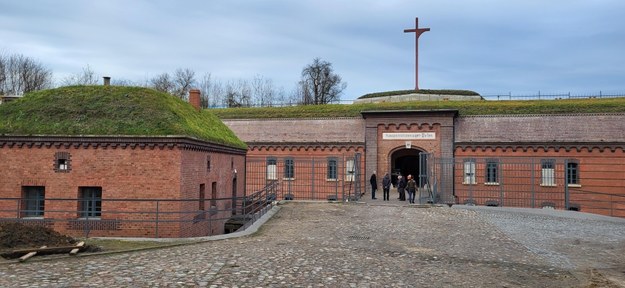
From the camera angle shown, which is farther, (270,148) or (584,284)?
(270,148)

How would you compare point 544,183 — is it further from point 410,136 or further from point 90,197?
point 90,197

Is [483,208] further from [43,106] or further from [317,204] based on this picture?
[43,106]

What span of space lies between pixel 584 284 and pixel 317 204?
13919mm

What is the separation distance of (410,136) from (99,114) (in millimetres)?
19782

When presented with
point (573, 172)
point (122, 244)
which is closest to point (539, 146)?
point (573, 172)

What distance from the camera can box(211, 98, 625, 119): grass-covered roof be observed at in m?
29.1

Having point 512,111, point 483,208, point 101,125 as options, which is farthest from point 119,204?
point 512,111

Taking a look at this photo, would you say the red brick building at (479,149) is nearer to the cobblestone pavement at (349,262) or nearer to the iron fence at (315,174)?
the iron fence at (315,174)

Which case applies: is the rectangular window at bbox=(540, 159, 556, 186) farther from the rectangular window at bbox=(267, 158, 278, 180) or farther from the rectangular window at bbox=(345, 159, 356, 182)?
the rectangular window at bbox=(267, 158, 278, 180)

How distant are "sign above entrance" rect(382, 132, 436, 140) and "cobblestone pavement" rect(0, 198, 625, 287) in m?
15.3

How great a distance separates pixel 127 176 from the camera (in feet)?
49.1

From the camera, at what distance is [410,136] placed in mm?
30453

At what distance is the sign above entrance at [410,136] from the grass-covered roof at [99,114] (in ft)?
49.5

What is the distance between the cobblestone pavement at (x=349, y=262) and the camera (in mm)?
8234
